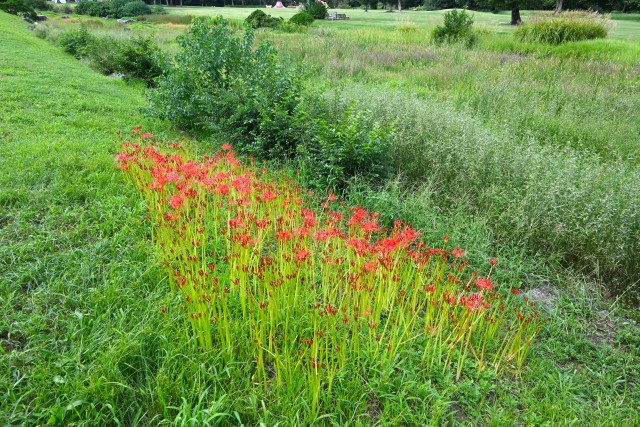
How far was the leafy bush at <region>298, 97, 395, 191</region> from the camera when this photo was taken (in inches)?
199

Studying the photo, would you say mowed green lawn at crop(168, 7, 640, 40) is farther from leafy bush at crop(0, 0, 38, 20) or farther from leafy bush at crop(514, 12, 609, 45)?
leafy bush at crop(0, 0, 38, 20)

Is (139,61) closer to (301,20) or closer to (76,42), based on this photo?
(76,42)

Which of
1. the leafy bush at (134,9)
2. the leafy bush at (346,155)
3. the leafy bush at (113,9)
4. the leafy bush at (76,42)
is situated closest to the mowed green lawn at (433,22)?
the leafy bush at (76,42)

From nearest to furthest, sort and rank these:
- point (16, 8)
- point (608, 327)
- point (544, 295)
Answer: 1. point (608, 327)
2. point (544, 295)
3. point (16, 8)

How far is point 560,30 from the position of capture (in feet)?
55.5

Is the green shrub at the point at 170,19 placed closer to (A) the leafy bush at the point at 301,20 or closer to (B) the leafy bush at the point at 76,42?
(A) the leafy bush at the point at 301,20

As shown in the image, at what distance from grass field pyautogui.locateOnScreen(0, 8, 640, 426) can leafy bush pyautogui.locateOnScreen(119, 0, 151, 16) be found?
153ft

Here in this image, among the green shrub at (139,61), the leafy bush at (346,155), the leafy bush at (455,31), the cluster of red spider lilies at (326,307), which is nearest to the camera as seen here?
the cluster of red spider lilies at (326,307)

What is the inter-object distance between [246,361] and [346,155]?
318 cm

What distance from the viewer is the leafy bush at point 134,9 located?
1826 inches

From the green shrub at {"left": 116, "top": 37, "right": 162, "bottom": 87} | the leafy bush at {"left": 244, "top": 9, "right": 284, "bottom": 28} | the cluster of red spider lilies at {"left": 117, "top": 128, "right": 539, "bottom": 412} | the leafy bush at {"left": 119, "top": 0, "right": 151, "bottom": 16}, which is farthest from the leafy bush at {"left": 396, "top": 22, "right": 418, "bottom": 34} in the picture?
the leafy bush at {"left": 119, "top": 0, "right": 151, "bottom": 16}

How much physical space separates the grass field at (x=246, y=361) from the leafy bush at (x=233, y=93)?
558 mm

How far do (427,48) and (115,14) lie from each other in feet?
149

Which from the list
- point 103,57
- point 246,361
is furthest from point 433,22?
point 246,361
